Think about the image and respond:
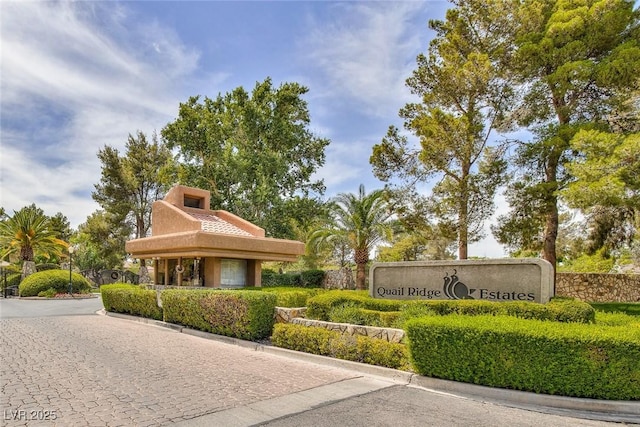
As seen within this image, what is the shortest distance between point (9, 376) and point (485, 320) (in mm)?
8365

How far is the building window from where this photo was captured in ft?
57.6

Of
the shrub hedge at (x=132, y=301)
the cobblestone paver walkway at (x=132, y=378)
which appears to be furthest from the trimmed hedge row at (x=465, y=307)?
the shrub hedge at (x=132, y=301)

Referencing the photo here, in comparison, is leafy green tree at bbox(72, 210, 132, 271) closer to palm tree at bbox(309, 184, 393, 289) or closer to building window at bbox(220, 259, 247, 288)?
palm tree at bbox(309, 184, 393, 289)

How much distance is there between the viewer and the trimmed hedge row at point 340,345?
24.5ft

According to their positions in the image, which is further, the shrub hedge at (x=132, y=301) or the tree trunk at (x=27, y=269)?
the tree trunk at (x=27, y=269)

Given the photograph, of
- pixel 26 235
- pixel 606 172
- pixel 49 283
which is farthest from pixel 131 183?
pixel 606 172

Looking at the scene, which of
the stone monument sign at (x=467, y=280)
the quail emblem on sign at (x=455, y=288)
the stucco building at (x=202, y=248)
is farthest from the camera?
the stucco building at (x=202, y=248)

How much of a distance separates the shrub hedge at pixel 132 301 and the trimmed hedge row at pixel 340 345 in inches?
268

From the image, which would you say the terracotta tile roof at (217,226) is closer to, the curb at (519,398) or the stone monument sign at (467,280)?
the stone monument sign at (467,280)

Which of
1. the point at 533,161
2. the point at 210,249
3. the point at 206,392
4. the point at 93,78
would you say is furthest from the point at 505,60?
the point at 206,392

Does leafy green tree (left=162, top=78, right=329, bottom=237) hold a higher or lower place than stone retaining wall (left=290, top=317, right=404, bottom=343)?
higher

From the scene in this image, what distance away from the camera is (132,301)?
51.2ft

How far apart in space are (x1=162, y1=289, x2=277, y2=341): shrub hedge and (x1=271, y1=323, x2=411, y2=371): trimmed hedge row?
0.71 metres

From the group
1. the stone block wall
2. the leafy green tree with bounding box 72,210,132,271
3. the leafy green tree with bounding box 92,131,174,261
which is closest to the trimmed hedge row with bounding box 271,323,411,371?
the stone block wall
